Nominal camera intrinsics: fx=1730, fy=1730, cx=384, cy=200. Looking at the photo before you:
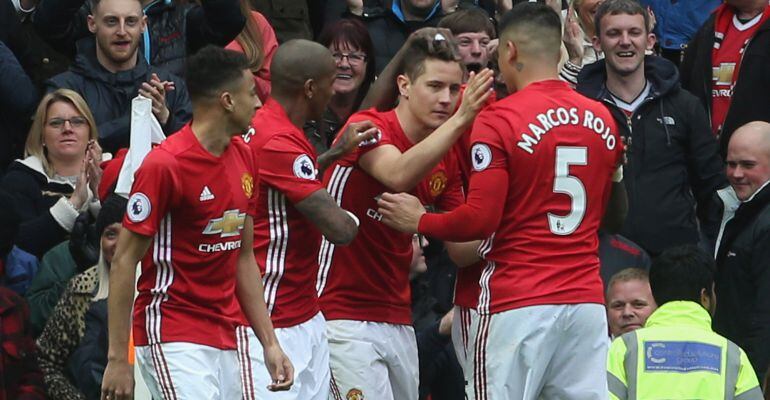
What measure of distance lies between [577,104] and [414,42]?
1.16 metres

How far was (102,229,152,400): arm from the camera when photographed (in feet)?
25.8

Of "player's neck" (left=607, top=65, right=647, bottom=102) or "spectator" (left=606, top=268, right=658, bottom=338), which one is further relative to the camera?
"player's neck" (left=607, top=65, right=647, bottom=102)

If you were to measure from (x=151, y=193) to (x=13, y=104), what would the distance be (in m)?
4.82

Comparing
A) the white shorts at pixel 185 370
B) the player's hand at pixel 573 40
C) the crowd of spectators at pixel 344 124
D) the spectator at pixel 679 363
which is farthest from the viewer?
the player's hand at pixel 573 40

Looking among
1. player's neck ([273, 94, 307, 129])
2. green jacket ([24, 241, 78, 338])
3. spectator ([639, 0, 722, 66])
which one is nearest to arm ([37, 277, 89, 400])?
green jacket ([24, 241, 78, 338])

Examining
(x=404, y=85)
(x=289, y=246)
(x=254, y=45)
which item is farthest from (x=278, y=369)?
(x=254, y=45)

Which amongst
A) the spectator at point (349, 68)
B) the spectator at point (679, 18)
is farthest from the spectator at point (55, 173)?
the spectator at point (679, 18)

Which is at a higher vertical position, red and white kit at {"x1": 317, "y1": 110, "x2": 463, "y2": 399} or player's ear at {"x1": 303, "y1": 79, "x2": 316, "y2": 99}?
player's ear at {"x1": 303, "y1": 79, "x2": 316, "y2": 99}

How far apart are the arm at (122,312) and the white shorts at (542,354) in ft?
6.09

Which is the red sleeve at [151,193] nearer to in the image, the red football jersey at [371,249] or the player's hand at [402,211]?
the player's hand at [402,211]

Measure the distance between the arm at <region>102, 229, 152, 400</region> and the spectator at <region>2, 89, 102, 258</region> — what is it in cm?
379

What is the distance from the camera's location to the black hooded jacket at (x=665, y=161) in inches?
472

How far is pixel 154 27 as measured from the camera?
12852mm

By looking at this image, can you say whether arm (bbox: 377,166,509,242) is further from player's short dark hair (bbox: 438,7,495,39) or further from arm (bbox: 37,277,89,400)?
player's short dark hair (bbox: 438,7,495,39)
